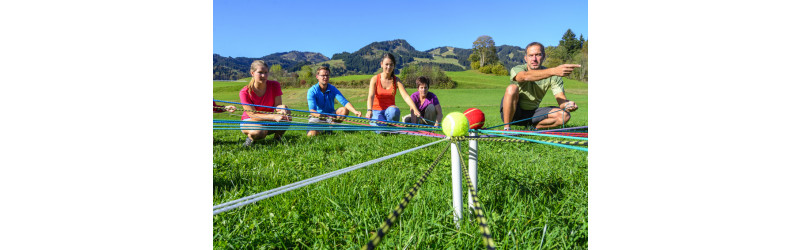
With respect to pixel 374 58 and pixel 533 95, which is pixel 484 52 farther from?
pixel 374 58

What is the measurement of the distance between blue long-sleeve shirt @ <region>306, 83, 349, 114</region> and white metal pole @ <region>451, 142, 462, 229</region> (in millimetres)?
4790

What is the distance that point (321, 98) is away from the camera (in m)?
5.93

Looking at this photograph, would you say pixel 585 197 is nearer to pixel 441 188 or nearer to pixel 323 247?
pixel 441 188

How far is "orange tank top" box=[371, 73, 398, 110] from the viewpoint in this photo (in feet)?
19.7

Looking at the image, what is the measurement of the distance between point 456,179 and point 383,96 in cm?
491

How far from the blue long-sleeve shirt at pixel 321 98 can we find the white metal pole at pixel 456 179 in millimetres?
4790

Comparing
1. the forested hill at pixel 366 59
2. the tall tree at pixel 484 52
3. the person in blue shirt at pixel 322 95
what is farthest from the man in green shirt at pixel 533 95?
the forested hill at pixel 366 59

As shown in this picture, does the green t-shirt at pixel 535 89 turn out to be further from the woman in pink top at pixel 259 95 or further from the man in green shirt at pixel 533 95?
the woman in pink top at pixel 259 95

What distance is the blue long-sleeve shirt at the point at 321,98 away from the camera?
5.86 m

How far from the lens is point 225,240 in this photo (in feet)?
4.77

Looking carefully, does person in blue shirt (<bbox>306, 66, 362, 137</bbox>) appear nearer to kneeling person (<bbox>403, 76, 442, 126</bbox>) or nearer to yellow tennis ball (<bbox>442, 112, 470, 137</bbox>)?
kneeling person (<bbox>403, 76, 442, 126</bbox>)

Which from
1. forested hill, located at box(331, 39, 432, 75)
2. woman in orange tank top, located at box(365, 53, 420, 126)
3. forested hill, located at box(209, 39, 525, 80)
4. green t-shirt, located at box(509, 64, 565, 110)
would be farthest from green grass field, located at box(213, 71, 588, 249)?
forested hill, located at box(331, 39, 432, 75)

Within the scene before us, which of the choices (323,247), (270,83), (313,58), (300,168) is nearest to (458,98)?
(270,83)

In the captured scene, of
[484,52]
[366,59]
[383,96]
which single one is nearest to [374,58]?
[366,59]
